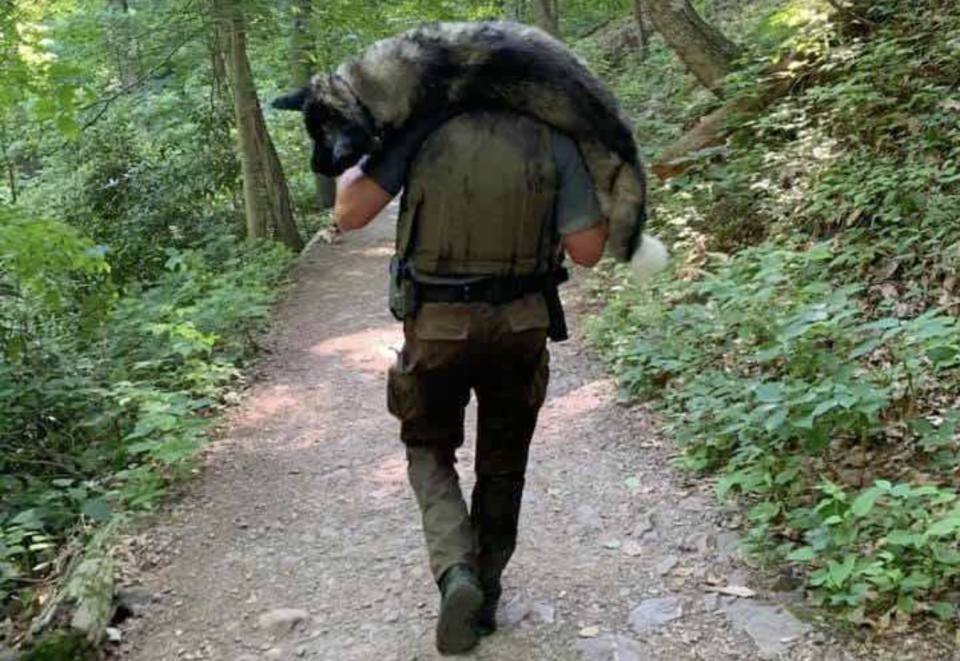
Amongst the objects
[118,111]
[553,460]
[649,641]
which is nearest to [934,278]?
[553,460]

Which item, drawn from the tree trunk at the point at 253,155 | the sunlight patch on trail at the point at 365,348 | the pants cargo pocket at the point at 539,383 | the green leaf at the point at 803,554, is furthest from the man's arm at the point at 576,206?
the tree trunk at the point at 253,155

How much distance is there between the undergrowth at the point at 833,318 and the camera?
10.7ft

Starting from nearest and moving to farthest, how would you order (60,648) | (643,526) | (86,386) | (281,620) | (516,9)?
(60,648) → (281,620) → (643,526) → (86,386) → (516,9)

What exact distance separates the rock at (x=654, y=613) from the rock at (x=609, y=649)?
0.32ft

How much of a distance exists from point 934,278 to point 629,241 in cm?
325

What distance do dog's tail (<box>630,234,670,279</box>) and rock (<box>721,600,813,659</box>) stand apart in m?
1.37

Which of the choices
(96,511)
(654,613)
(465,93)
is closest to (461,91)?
(465,93)

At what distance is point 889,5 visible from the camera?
8.16m

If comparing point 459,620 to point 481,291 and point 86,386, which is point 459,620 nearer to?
point 481,291

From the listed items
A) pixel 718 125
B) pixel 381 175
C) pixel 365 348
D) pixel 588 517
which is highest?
pixel 381 175

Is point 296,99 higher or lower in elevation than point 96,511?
higher

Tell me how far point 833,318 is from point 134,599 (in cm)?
344

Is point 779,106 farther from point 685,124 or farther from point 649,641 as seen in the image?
point 649,641

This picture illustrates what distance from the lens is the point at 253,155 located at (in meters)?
11.9
